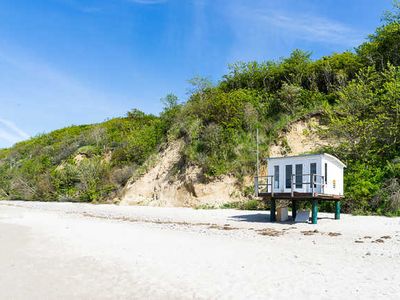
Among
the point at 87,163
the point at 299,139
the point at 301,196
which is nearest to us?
the point at 301,196

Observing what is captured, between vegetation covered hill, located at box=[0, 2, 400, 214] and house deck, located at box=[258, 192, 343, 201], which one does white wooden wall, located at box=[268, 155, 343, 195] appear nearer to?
house deck, located at box=[258, 192, 343, 201]

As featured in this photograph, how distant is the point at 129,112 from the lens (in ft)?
179

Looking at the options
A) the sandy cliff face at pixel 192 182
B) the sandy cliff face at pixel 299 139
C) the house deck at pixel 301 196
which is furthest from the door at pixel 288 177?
the sandy cliff face at pixel 299 139

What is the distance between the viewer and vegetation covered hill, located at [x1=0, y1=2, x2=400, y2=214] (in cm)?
2311

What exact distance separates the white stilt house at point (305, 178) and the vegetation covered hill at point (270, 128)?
2.88 metres

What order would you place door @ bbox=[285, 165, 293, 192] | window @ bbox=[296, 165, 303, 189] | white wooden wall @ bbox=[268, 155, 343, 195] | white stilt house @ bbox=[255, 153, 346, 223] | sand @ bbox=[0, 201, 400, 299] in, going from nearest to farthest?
1. sand @ bbox=[0, 201, 400, 299]
2. white stilt house @ bbox=[255, 153, 346, 223]
3. white wooden wall @ bbox=[268, 155, 343, 195]
4. window @ bbox=[296, 165, 303, 189]
5. door @ bbox=[285, 165, 293, 192]

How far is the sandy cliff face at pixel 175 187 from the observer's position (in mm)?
27672

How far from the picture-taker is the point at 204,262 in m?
9.41

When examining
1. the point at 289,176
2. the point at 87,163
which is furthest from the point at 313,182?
the point at 87,163

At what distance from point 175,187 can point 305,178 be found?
47.2 ft

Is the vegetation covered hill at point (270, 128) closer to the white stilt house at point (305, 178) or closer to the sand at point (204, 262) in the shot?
the white stilt house at point (305, 178)

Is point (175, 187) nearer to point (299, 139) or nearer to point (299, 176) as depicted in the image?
point (299, 139)

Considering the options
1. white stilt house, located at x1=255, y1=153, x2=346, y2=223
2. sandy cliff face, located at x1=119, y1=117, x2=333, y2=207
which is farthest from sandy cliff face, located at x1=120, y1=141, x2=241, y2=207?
white stilt house, located at x1=255, y1=153, x2=346, y2=223

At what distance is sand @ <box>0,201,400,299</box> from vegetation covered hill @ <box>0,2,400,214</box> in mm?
7445
